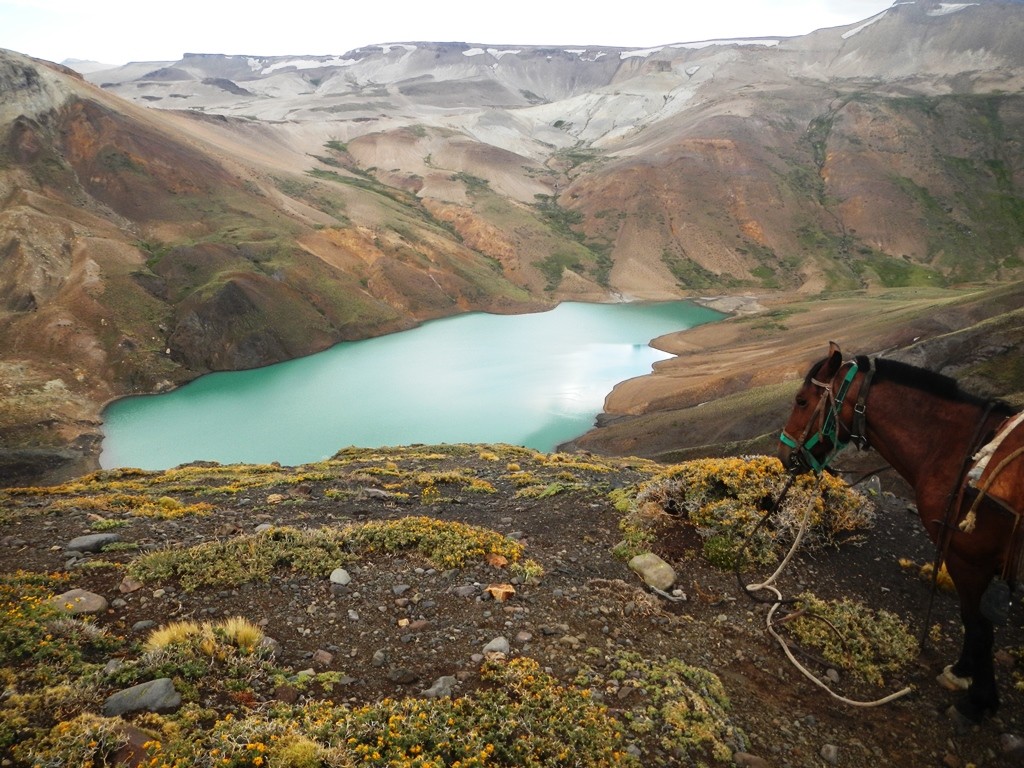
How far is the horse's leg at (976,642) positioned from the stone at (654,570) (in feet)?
8.46

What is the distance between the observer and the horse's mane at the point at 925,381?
15.4 feet

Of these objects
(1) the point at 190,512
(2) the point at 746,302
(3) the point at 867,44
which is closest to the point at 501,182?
(2) the point at 746,302

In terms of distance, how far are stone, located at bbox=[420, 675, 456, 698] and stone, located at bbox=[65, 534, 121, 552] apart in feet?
15.9

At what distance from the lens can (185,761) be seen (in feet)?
10.4

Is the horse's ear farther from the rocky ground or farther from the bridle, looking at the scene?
the rocky ground

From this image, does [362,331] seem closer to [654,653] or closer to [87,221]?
[87,221]

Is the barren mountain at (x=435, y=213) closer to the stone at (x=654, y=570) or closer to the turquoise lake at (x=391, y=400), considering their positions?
the turquoise lake at (x=391, y=400)

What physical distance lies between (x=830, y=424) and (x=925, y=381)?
86 cm

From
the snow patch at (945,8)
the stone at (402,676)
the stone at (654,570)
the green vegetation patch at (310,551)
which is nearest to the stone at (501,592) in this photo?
the green vegetation patch at (310,551)

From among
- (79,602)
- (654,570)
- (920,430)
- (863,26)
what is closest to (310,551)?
(79,602)

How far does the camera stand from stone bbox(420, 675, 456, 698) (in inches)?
164

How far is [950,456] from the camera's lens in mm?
4762

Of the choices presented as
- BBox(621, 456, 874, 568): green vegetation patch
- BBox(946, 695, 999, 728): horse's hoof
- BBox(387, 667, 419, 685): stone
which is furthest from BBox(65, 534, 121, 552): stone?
BBox(946, 695, 999, 728): horse's hoof

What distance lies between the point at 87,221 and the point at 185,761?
68.1 meters
